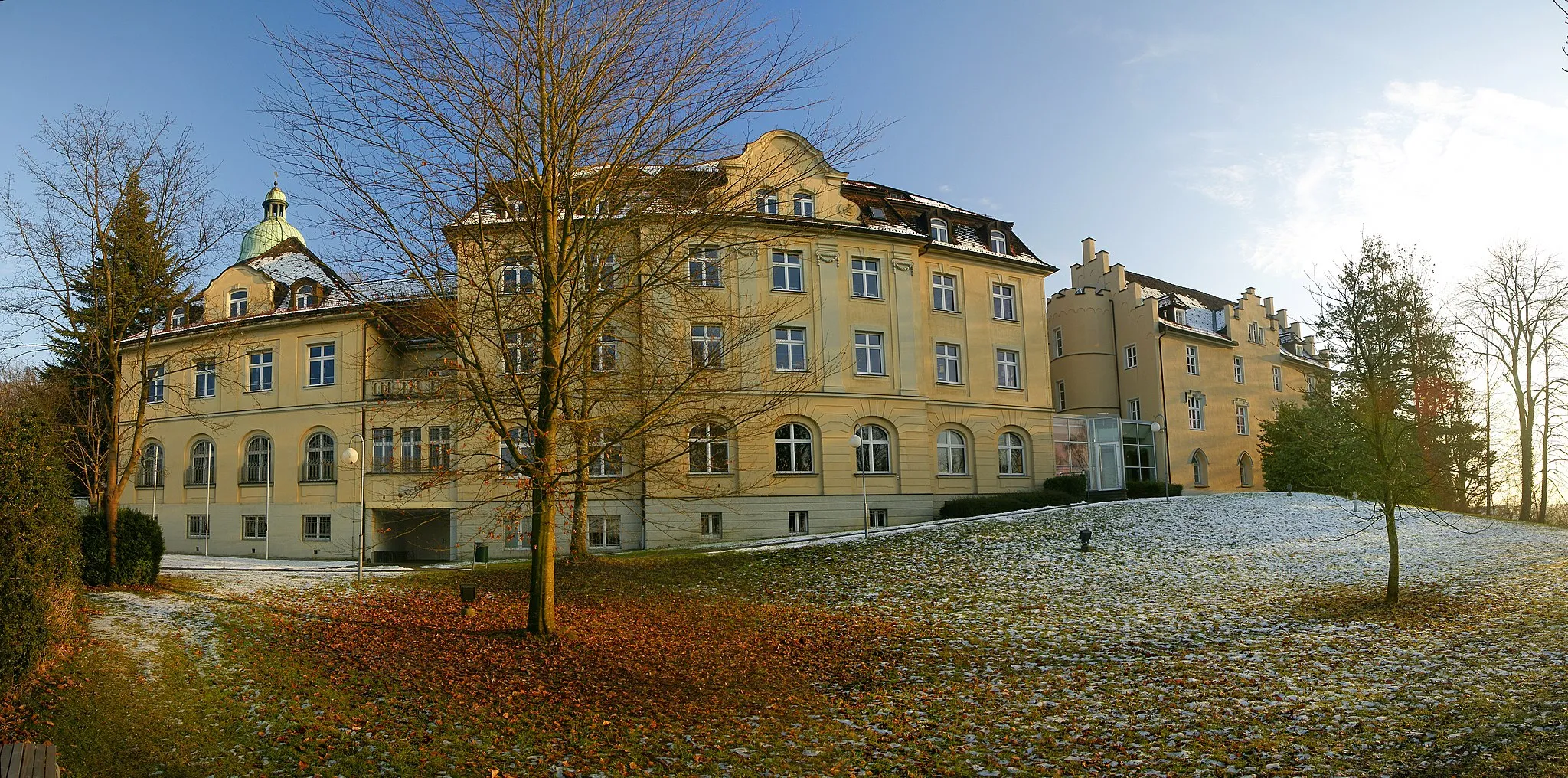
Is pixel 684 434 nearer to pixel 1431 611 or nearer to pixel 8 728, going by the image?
pixel 8 728

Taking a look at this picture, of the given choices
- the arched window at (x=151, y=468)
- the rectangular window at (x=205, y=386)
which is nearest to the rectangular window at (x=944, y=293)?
the rectangular window at (x=205, y=386)

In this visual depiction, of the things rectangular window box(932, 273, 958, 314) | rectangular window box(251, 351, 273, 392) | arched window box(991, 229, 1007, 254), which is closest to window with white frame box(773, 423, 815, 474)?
rectangular window box(932, 273, 958, 314)

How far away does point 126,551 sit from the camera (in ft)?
55.1

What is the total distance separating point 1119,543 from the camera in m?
23.5

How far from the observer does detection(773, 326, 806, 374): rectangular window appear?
32.2 meters

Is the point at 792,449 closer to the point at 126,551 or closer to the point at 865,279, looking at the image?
the point at 865,279

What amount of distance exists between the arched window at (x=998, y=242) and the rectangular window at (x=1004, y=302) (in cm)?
143

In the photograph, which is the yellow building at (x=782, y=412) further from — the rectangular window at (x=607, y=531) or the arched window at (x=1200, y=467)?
the arched window at (x=1200, y=467)

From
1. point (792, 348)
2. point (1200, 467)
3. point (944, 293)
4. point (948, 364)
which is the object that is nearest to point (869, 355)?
point (792, 348)

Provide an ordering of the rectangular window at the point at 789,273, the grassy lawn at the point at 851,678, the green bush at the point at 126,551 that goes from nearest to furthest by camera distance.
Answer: the grassy lawn at the point at 851,678 < the green bush at the point at 126,551 < the rectangular window at the point at 789,273

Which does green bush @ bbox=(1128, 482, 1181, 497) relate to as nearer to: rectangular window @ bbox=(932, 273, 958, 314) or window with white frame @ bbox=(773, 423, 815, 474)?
rectangular window @ bbox=(932, 273, 958, 314)

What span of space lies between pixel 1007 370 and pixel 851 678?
88.2ft

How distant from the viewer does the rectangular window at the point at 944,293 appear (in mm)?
36125

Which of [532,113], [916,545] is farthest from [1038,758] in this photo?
[916,545]
